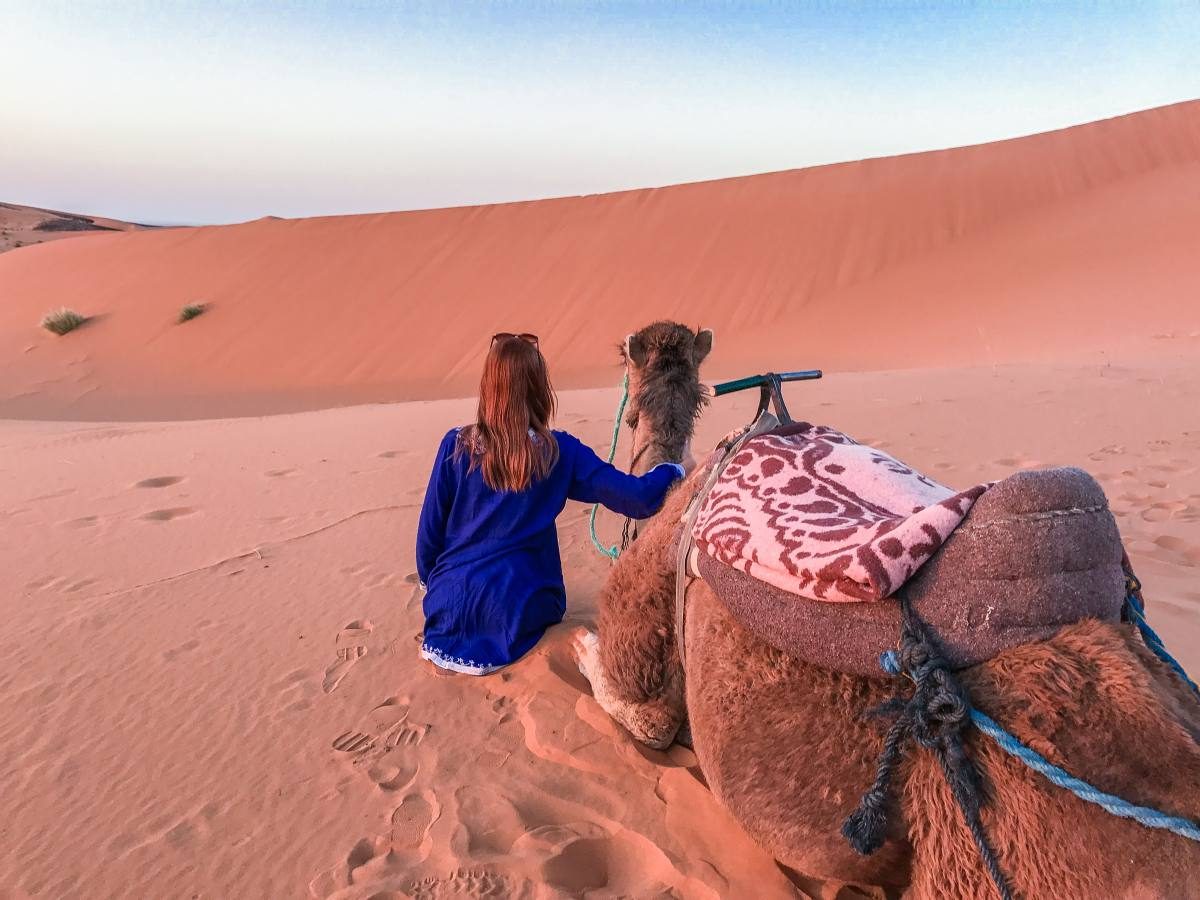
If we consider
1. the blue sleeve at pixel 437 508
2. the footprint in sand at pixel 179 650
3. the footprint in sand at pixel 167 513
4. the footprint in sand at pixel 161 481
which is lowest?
the footprint in sand at pixel 161 481

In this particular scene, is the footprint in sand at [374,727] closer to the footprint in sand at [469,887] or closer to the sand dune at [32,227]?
the footprint in sand at [469,887]

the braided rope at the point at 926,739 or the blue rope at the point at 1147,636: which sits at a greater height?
the blue rope at the point at 1147,636

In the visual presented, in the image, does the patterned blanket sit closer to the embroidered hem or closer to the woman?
the woman

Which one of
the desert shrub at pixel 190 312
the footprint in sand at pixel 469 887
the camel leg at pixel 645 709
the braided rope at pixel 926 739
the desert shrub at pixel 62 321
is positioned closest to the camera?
the braided rope at pixel 926 739

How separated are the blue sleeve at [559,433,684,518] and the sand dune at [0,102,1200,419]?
11879mm

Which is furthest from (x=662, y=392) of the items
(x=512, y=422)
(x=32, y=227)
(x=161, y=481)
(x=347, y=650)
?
(x=32, y=227)

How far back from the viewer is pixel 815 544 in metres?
1.77

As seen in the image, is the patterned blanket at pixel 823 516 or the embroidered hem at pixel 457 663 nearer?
the patterned blanket at pixel 823 516

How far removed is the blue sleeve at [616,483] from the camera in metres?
3.08

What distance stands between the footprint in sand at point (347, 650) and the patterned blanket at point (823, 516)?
2.04 m

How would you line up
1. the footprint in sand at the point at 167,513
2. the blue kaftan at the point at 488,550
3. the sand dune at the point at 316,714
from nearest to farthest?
the sand dune at the point at 316,714 → the blue kaftan at the point at 488,550 → the footprint in sand at the point at 167,513

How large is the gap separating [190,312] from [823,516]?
24674 millimetres

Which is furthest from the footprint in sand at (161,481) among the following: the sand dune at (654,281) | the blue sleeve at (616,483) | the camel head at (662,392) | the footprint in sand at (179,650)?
the sand dune at (654,281)

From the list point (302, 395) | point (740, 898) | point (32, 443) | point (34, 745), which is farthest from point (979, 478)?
point (302, 395)
